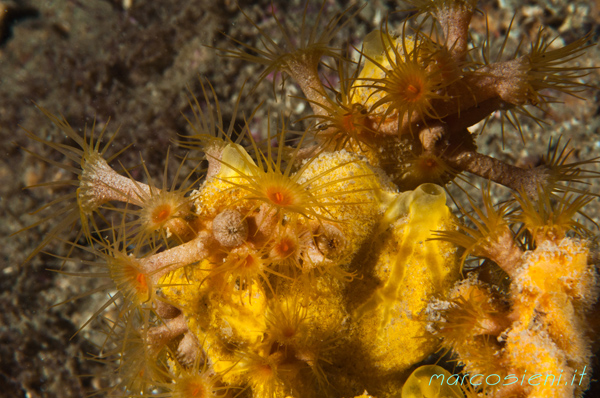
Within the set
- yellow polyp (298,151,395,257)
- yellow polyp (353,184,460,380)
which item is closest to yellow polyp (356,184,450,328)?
yellow polyp (353,184,460,380)

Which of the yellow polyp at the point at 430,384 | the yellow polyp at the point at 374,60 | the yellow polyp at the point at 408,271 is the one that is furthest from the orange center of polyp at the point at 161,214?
the yellow polyp at the point at 430,384

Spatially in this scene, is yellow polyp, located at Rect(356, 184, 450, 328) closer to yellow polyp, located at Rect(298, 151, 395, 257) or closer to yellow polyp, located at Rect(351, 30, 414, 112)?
yellow polyp, located at Rect(298, 151, 395, 257)

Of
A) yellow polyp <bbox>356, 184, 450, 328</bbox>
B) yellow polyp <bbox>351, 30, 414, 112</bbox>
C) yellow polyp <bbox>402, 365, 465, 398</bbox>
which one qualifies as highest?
yellow polyp <bbox>351, 30, 414, 112</bbox>

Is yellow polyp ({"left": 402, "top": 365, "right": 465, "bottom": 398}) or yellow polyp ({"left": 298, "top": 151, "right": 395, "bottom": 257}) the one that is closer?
yellow polyp ({"left": 298, "top": 151, "right": 395, "bottom": 257})

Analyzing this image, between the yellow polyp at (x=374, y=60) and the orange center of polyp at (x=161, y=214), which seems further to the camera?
the yellow polyp at (x=374, y=60)

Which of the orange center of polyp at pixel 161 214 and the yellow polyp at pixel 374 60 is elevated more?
the yellow polyp at pixel 374 60

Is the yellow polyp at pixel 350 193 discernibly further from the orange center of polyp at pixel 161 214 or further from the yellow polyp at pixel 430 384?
the yellow polyp at pixel 430 384

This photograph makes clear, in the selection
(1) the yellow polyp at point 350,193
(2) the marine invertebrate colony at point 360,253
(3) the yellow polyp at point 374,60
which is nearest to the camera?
(2) the marine invertebrate colony at point 360,253

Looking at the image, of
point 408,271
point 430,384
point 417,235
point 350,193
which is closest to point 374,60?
point 350,193

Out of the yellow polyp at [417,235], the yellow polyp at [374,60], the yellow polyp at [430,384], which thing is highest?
the yellow polyp at [374,60]

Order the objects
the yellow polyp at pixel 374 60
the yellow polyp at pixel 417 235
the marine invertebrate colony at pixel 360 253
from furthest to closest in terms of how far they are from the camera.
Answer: the yellow polyp at pixel 374 60 < the yellow polyp at pixel 417 235 < the marine invertebrate colony at pixel 360 253
